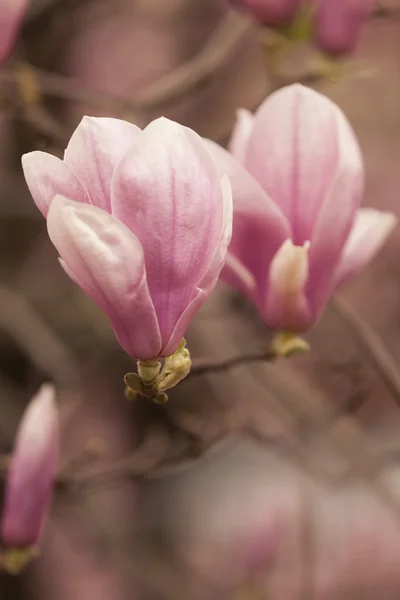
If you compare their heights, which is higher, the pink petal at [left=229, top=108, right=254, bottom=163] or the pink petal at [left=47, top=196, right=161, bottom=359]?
A: the pink petal at [left=47, top=196, right=161, bottom=359]

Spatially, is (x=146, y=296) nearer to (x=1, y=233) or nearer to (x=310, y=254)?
(x=310, y=254)

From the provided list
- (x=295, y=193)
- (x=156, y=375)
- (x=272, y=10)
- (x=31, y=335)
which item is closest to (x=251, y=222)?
(x=295, y=193)

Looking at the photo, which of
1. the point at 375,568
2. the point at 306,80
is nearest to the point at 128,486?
the point at 375,568

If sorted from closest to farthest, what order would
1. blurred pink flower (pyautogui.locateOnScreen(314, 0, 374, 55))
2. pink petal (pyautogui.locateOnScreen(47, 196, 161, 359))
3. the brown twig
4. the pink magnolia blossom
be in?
pink petal (pyautogui.locateOnScreen(47, 196, 161, 359)) < the pink magnolia blossom < blurred pink flower (pyautogui.locateOnScreen(314, 0, 374, 55)) < the brown twig

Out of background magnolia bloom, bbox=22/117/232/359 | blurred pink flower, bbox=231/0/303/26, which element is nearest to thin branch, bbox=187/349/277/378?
background magnolia bloom, bbox=22/117/232/359

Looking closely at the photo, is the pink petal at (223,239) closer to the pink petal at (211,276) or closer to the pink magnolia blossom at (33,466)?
the pink petal at (211,276)

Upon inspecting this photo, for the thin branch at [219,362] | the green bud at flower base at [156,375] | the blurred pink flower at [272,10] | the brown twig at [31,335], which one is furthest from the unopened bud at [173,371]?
the brown twig at [31,335]

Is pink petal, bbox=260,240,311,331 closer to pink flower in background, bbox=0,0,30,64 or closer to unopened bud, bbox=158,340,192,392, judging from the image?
unopened bud, bbox=158,340,192,392
